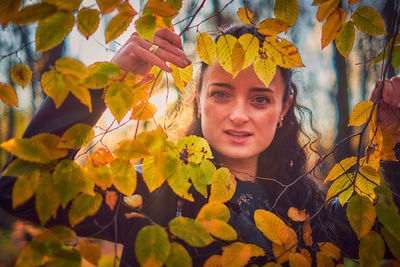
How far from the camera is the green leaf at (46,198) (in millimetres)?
499

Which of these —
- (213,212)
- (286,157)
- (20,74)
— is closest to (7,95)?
(20,74)

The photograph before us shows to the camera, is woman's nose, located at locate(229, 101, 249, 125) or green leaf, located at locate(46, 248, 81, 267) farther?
woman's nose, located at locate(229, 101, 249, 125)

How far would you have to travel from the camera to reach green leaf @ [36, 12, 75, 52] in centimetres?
47

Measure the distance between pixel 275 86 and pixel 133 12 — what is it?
85 cm

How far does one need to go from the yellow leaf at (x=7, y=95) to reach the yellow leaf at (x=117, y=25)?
0.29 metres

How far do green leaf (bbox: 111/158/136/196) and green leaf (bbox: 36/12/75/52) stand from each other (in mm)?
277

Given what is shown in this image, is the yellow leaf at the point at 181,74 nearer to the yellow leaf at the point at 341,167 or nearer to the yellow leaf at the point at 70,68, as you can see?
the yellow leaf at the point at 70,68

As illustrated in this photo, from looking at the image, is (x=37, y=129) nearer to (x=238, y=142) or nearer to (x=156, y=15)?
(x=156, y=15)

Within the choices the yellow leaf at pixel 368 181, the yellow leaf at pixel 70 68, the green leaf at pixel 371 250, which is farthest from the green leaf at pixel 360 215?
the yellow leaf at pixel 70 68

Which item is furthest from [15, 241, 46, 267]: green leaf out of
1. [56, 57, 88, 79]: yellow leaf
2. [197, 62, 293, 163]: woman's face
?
[197, 62, 293, 163]: woman's face

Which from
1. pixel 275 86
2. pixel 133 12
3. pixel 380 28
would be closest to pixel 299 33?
pixel 275 86

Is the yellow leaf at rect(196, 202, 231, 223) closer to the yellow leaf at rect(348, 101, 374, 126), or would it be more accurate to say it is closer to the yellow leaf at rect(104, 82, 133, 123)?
→ the yellow leaf at rect(104, 82, 133, 123)

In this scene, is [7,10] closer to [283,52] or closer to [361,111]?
[283,52]

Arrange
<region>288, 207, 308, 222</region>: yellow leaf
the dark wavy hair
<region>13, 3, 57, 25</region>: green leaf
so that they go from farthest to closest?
the dark wavy hair → <region>288, 207, 308, 222</region>: yellow leaf → <region>13, 3, 57, 25</region>: green leaf
